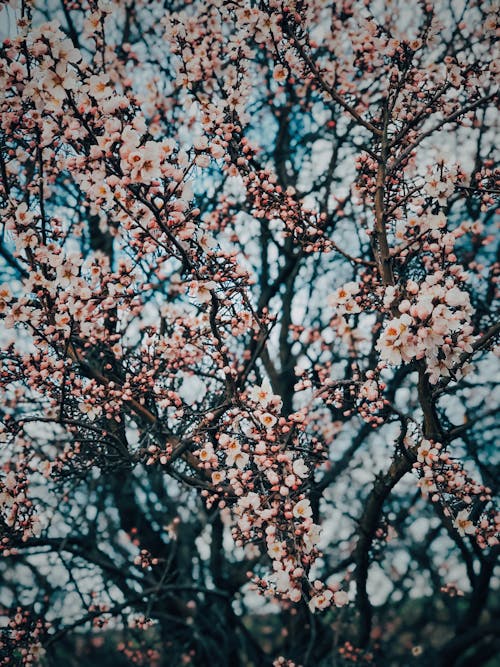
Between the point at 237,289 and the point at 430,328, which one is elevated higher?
the point at 237,289

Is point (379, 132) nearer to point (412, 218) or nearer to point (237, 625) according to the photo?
point (412, 218)

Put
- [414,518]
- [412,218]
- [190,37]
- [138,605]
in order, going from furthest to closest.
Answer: [414,518], [138,605], [190,37], [412,218]

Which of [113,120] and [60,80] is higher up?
[60,80]

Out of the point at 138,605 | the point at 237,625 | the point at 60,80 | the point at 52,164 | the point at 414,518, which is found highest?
the point at 52,164

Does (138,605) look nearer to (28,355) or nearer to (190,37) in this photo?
(28,355)

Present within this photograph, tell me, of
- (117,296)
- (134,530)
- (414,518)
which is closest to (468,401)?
(414,518)

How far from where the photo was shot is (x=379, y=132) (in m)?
3.40

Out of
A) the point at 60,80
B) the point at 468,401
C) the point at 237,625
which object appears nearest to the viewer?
the point at 60,80

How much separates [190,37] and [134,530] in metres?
5.16

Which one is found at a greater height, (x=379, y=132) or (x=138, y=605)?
(x=379, y=132)

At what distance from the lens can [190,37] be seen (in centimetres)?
450

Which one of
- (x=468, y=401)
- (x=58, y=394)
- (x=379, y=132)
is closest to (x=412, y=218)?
(x=379, y=132)

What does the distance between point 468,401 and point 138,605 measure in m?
5.07

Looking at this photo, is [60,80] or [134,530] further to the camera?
[134,530]
